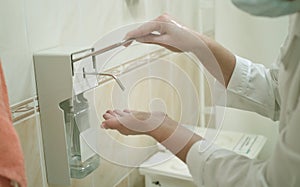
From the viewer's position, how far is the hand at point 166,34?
3.14 feet

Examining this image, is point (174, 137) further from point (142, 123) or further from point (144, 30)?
point (144, 30)

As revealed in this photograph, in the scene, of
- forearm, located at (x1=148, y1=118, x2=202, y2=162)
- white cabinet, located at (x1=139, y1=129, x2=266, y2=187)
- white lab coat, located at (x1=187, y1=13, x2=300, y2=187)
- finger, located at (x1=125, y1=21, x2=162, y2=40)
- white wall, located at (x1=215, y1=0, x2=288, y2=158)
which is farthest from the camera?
white wall, located at (x1=215, y1=0, x2=288, y2=158)

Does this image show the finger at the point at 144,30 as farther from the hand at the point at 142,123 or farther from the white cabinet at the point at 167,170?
the white cabinet at the point at 167,170

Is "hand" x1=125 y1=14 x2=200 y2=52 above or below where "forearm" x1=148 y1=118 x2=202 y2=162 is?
above

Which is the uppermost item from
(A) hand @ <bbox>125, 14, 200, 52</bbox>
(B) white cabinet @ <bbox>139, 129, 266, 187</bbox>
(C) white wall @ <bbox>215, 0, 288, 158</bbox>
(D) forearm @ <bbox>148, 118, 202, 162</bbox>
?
(A) hand @ <bbox>125, 14, 200, 52</bbox>

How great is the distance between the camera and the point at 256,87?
104 centimetres

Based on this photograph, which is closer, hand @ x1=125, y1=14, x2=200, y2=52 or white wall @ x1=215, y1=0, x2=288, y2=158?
hand @ x1=125, y1=14, x2=200, y2=52

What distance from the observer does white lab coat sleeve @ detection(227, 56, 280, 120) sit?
1.04m

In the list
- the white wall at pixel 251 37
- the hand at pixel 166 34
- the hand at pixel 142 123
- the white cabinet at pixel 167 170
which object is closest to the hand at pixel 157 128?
the hand at pixel 142 123

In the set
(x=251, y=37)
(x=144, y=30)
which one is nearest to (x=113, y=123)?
(x=144, y=30)

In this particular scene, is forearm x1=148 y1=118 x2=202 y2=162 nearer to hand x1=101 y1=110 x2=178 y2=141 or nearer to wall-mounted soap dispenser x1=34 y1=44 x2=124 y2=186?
hand x1=101 y1=110 x2=178 y2=141

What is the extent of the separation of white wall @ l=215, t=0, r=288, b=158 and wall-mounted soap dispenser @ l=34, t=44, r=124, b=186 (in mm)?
1085

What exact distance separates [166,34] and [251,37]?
1.03 m

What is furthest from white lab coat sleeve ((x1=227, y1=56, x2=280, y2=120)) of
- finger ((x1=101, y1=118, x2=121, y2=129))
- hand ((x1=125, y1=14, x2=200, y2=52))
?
finger ((x1=101, y1=118, x2=121, y2=129))
